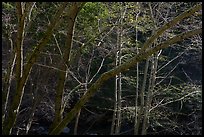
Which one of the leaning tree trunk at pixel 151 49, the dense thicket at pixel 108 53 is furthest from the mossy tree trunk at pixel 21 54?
the dense thicket at pixel 108 53

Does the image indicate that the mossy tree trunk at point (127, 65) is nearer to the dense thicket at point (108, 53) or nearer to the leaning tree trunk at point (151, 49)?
the leaning tree trunk at point (151, 49)

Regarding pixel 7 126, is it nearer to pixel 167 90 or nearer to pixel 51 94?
pixel 167 90

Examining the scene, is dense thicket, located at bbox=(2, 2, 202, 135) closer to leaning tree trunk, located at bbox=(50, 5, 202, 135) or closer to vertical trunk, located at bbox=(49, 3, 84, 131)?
vertical trunk, located at bbox=(49, 3, 84, 131)

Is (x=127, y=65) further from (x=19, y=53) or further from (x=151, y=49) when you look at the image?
(x=19, y=53)

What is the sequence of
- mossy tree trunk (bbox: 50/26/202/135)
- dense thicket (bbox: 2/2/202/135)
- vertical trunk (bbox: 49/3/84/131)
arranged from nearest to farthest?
mossy tree trunk (bbox: 50/26/202/135) < vertical trunk (bbox: 49/3/84/131) < dense thicket (bbox: 2/2/202/135)

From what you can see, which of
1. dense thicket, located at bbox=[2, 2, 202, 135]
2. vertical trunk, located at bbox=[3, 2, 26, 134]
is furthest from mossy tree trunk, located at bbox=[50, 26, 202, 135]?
dense thicket, located at bbox=[2, 2, 202, 135]

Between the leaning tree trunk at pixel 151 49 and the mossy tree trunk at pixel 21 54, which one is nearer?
the leaning tree trunk at pixel 151 49

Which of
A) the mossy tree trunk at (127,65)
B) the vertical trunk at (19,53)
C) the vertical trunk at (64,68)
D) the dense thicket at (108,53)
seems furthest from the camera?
the dense thicket at (108,53)

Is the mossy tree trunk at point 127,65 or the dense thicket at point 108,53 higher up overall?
the dense thicket at point 108,53

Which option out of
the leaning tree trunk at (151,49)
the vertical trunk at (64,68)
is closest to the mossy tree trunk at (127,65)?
the leaning tree trunk at (151,49)

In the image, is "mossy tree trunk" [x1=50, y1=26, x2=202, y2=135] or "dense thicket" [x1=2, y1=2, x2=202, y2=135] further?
"dense thicket" [x1=2, y1=2, x2=202, y2=135]

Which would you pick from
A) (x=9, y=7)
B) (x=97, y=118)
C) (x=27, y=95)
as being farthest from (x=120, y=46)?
(x=97, y=118)

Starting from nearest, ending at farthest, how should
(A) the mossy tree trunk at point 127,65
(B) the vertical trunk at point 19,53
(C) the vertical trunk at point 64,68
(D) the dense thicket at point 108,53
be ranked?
(A) the mossy tree trunk at point 127,65 < (B) the vertical trunk at point 19,53 < (C) the vertical trunk at point 64,68 < (D) the dense thicket at point 108,53

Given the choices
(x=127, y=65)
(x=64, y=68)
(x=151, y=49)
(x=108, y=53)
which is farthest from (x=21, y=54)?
(x=108, y=53)
